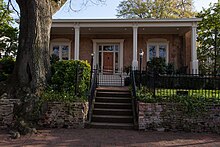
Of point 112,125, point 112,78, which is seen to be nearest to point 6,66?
point 112,125

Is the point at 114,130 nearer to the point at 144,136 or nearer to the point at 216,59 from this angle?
the point at 144,136

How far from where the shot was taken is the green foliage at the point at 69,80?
9102 mm

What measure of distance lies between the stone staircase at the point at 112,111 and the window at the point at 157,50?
9.12 m

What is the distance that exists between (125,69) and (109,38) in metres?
2.88

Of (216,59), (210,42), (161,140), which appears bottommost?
(161,140)

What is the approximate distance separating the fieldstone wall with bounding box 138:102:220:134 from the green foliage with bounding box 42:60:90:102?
231 cm

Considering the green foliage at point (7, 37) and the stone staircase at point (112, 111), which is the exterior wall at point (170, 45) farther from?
the stone staircase at point (112, 111)

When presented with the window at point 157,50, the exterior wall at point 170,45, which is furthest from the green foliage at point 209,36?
the window at point 157,50

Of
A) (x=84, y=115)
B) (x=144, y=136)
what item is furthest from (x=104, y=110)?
(x=144, y=136)

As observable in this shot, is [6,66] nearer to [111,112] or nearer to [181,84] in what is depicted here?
[111,112]

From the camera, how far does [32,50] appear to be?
901cm

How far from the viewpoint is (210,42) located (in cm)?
2441

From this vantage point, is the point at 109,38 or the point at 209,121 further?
the point at 109,38

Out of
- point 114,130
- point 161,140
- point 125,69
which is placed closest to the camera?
point 161,140
